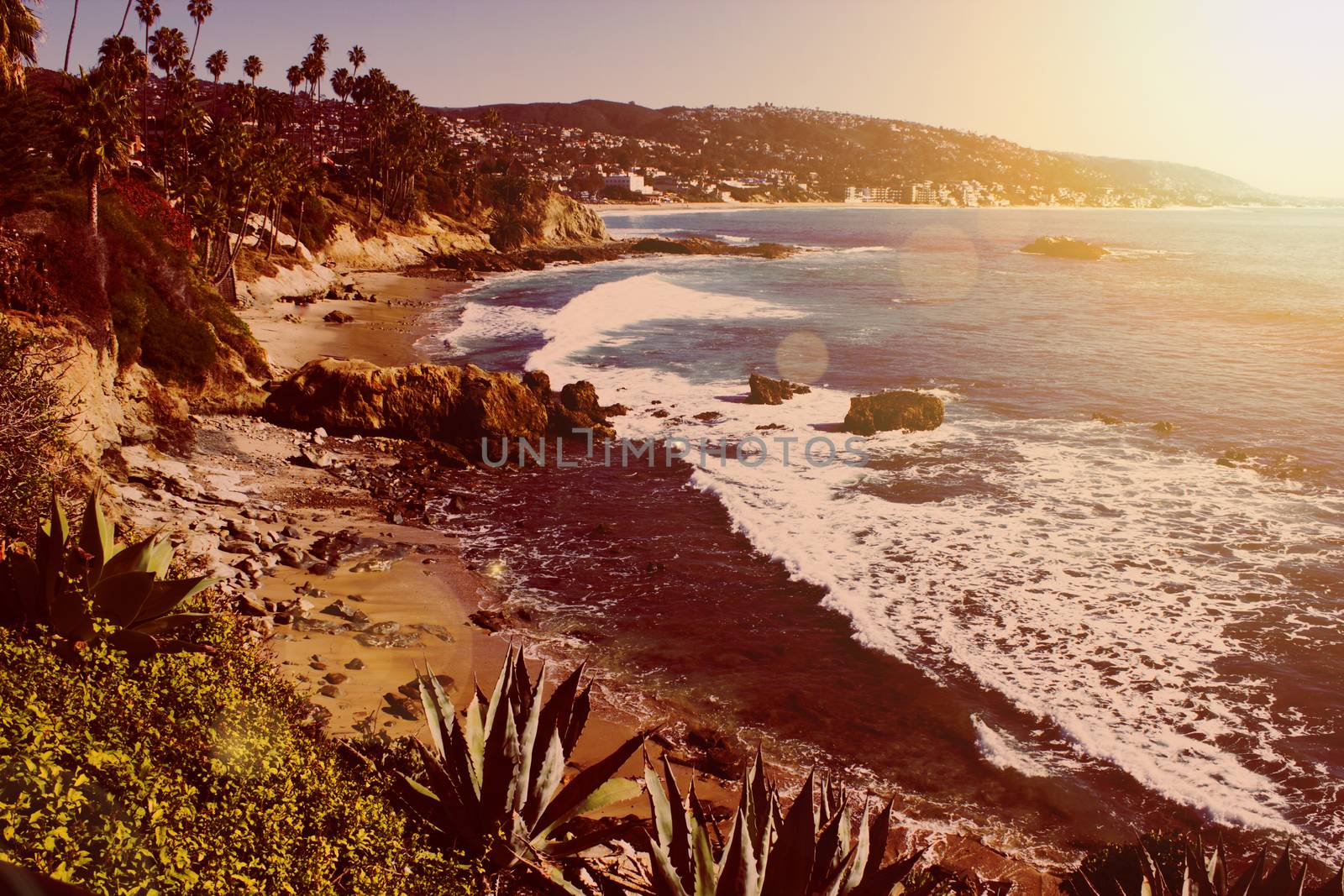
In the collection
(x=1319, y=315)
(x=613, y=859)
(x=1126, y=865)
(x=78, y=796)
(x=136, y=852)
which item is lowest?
(x=1126, y=865)

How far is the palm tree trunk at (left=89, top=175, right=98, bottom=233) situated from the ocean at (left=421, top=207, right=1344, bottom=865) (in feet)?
34.4

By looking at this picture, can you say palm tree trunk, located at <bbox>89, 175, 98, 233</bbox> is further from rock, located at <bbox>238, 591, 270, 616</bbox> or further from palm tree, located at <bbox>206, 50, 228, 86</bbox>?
palm tree, located at <bbox>206, 50, 228, 86</bbox>

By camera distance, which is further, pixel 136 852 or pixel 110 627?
pixel 110 627

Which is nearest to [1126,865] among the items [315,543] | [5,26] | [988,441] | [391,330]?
[315,543]

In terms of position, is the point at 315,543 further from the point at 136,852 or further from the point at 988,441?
the point at 988,441

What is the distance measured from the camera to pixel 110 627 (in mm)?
6598

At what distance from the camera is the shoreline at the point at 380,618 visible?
31.7 ft

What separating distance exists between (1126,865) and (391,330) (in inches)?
1419

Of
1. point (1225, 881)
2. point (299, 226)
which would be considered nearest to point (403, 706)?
point (1225, 881)

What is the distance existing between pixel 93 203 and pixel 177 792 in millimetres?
19401

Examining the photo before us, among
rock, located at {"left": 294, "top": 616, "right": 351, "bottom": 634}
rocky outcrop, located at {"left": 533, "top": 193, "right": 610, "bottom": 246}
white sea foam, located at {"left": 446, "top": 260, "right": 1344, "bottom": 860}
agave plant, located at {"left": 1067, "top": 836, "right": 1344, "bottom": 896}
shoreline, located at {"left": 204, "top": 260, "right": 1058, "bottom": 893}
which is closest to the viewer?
agave plant, located at {"left": 1067, "top": 836, "right": 1344, "bottom": 896}

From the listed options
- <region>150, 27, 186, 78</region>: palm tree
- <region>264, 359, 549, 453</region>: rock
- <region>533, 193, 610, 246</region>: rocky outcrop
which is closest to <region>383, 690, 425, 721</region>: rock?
<region>264, 359, 549, 453</region>: rock

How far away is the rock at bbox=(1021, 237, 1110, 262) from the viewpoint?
95.4 metres

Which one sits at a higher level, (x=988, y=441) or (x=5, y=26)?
(x=5, y=26)
